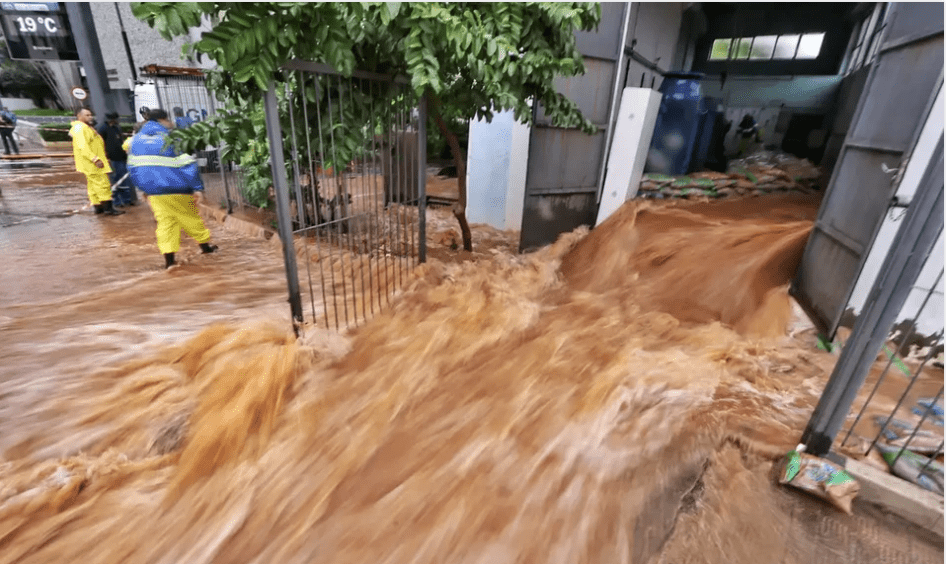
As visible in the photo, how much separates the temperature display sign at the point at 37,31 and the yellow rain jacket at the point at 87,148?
6.57 m

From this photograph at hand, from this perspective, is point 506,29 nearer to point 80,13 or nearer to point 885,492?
point 885,492

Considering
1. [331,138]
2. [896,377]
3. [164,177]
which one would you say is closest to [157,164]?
[164,177]

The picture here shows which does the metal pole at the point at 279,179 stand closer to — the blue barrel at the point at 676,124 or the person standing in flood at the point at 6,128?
the blue barrel at the point at 676,124

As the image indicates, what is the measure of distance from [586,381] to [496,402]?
0.69 m

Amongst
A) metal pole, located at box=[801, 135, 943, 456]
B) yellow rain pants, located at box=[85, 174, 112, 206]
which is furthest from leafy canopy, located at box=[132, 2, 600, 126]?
yellow rain pants, located at box=[85, 174, 112, 206]

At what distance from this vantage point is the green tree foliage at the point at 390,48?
2246 millimetres

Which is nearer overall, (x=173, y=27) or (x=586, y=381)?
(x=173, y=27)

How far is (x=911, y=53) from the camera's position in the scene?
2.71 meters

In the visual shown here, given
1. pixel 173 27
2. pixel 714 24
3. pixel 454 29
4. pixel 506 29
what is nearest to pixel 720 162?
pixel 714 24

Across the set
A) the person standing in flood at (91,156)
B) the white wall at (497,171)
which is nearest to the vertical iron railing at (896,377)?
the white wall at (497,171)

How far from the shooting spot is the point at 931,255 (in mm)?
2584

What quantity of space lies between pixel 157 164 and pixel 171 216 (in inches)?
22.0

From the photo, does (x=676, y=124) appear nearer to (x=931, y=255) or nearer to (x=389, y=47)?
(x=931, y=255)

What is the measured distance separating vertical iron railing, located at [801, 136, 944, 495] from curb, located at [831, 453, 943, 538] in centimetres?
9
